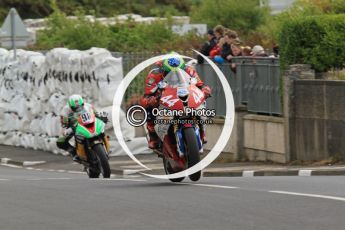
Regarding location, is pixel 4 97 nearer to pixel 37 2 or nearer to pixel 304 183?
pixel 304 183

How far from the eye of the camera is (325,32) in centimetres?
2280

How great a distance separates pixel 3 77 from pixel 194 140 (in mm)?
19435

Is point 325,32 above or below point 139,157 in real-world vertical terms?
above

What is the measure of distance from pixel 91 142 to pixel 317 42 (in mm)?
4939

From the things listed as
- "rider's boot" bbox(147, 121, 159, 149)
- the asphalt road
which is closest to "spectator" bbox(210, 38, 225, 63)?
"rider's boot" bbox(147, 121, 159, 149)

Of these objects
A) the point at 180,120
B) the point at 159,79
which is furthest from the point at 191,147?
the point at 159,79

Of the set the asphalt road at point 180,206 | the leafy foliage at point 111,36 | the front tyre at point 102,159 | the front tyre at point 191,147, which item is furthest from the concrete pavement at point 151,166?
the leafy foliage at point 111,36

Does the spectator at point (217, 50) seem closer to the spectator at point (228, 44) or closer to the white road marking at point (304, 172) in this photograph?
the spectator at point (228, 44)

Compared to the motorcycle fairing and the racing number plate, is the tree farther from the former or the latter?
the motorcycle fairing

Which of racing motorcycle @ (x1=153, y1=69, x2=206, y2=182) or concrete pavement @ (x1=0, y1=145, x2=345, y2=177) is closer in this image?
racing motorcycle @ (x1=153, y1=69, x2=206, y2=182)

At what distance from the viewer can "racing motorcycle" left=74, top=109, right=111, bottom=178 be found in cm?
2047

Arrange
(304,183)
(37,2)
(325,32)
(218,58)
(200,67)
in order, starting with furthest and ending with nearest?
1. (37,2)
2. (200,67)
3. (218,58)
4. (325,32)
5. (304,183)

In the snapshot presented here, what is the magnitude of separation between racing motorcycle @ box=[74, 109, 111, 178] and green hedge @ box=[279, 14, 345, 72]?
4.32 meters

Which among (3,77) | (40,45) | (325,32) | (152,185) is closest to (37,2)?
(40,45)
